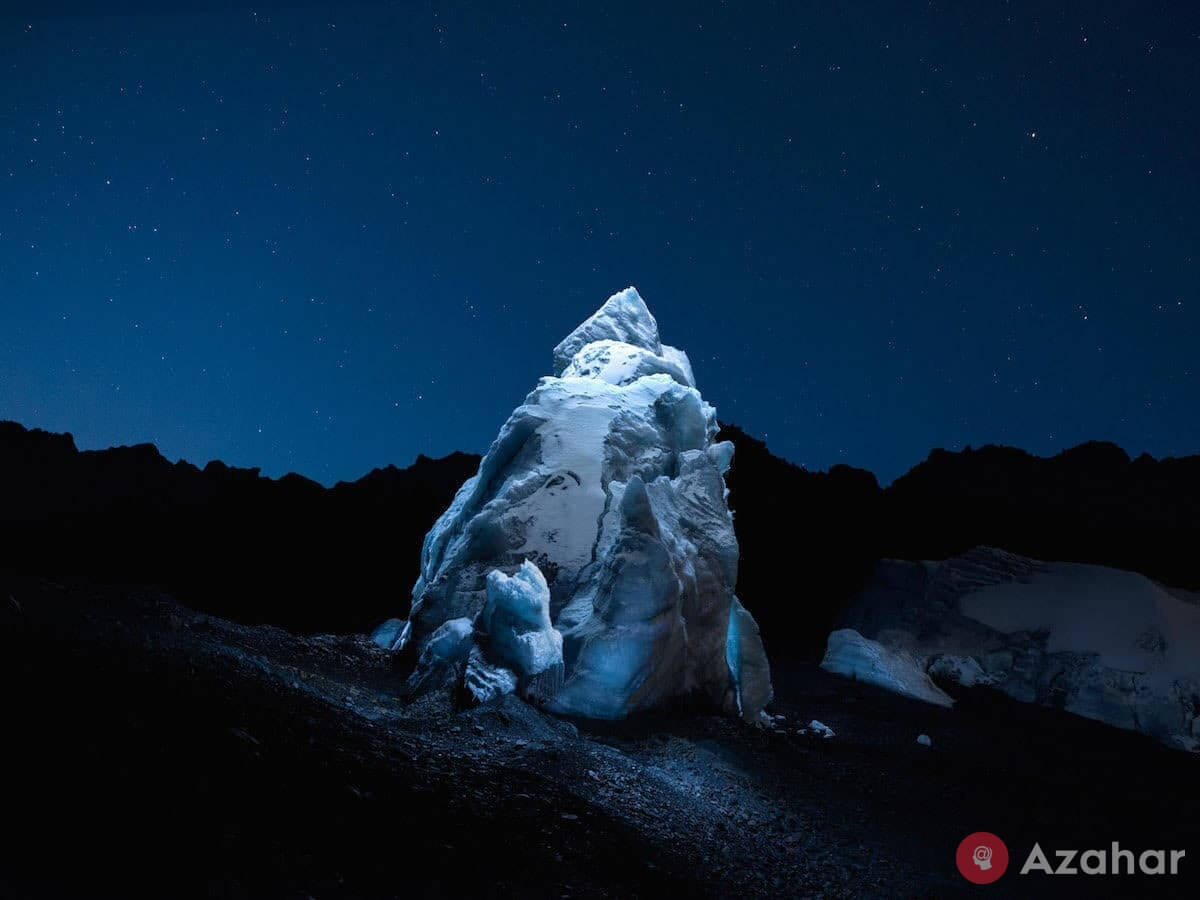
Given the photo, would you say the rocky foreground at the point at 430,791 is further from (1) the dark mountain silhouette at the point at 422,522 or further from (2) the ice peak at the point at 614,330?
(1) the dark mountain silhouette at the point at 422,522

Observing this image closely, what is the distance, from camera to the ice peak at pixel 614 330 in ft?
61.6

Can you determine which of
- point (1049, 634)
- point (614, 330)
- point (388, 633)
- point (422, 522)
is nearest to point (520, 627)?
point (388, 633)

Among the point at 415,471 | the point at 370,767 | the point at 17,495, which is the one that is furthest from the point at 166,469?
the point at 370,767

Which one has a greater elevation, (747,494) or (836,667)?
(747,494)

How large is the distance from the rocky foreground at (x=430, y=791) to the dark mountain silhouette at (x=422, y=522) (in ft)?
49.1

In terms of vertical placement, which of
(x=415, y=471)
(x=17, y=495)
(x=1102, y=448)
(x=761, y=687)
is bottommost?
(x=17, y=495)

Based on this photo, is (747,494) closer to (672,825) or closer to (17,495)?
(672,825)

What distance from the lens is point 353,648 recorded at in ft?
45.3

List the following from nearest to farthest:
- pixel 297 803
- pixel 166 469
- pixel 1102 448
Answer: pixel 297 803 < pixel 1102 448 < pixel 166 469

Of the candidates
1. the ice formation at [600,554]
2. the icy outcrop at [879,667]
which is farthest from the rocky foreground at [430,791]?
the icy outcrop at [879,667]

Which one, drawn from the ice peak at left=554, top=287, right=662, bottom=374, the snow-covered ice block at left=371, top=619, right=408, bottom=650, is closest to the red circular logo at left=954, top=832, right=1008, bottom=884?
the snow-covered ice block at left=371, top=619, right=408, bottom=650

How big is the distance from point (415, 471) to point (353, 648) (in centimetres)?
2743

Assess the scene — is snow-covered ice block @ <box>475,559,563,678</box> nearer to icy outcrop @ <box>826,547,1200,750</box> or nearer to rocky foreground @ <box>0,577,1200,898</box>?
rocky foreground @ <box>0,577,1200,898</box>

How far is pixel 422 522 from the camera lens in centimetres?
3409
